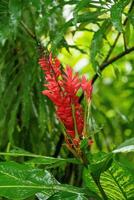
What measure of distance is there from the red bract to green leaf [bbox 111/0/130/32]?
0.70ft

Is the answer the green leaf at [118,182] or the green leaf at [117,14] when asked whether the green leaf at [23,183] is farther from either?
the green leaf at [117,14]

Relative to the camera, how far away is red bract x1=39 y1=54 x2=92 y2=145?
31.5 inches

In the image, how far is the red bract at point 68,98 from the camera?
800 mm

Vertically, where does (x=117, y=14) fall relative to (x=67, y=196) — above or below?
above

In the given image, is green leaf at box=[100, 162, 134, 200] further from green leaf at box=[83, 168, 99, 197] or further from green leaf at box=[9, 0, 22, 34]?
green leaf at box=[9, 0, 22, 34]

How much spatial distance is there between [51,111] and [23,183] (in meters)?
0.71

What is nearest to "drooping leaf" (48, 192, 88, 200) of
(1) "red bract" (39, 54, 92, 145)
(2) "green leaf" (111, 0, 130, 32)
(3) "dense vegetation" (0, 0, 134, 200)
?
(3) "dense vegetation" (0, 0, 134, 200)

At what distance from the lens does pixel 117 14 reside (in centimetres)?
100

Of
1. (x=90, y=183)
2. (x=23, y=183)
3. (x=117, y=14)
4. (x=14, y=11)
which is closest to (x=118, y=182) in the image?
(x=90, y=183)

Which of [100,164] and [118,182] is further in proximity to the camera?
[118,182]

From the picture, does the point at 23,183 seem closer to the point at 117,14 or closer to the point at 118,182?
the point at 118,182

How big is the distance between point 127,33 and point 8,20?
36 centimetres

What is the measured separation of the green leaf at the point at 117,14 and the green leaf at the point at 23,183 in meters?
0.33

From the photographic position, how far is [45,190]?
3.09ft
